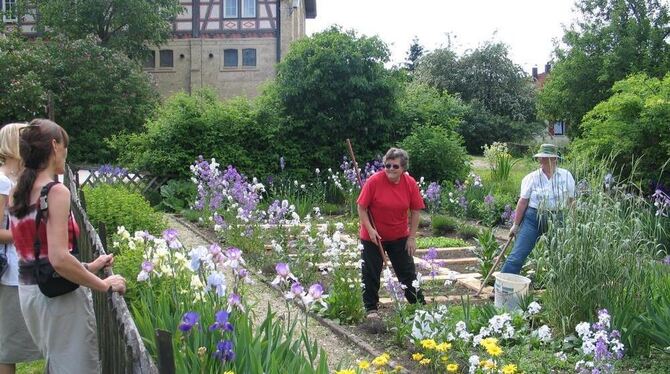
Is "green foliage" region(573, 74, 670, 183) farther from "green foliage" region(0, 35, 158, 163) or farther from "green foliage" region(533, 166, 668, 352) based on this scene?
"green foliage" region(0, 35, 158, 163)

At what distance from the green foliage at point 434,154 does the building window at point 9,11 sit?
22998 millimetres

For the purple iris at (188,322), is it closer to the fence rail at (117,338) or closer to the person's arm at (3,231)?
the fence rail at (117,338)

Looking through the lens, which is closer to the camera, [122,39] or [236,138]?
[236,138]

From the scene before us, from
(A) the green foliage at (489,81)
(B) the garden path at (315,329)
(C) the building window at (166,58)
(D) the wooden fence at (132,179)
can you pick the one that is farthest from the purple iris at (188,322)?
(A) the green foliage at (489,81)

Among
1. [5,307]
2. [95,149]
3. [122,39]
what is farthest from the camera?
[122,39]

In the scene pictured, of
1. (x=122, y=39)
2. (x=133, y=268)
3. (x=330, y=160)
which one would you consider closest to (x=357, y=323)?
(x=133, y=268)

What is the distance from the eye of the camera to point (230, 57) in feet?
106

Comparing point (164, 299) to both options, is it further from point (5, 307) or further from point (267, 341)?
point (5, 307)

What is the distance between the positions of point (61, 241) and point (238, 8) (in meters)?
30.3

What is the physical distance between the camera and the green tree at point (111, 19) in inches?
1126

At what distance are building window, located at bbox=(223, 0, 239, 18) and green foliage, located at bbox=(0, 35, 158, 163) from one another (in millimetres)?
7560

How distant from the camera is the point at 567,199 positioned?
17.0ft

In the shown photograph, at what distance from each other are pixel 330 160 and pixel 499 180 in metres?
3.71

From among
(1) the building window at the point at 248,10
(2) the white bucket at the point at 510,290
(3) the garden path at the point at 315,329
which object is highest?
(1) the building window at the point at 248,10
